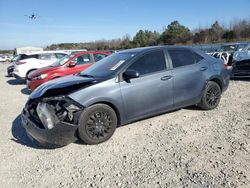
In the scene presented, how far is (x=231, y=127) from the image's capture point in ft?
16.9

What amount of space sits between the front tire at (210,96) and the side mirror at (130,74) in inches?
77.4

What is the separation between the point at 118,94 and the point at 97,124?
653 millimetres

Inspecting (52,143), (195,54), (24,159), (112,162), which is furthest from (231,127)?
(24,159)

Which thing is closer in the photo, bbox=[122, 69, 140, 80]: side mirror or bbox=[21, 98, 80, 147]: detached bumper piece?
bbox=[21, 98, 80, 147]: detached bumper piece

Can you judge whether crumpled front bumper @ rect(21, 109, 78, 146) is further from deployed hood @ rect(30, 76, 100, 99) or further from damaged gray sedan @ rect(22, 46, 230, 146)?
deployed hood @ rect(30, 76, 100, 99)

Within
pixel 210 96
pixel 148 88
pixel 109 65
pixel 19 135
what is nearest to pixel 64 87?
pixel 109 65

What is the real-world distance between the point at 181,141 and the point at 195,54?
93.2 inches

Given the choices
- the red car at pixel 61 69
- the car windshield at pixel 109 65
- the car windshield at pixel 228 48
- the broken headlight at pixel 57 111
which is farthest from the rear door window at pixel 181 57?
the car windshield at pixel 228 48

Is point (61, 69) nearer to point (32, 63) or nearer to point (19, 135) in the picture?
point (19, 135)

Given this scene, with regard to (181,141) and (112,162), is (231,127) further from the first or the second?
(112,162)

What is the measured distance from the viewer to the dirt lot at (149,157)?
348 centimetres

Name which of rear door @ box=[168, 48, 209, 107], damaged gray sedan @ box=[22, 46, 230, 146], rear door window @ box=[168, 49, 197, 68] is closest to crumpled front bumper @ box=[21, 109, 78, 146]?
damaged gray sedan @ box=[22, 46, 230, 146]

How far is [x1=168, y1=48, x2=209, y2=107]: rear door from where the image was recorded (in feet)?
18.5

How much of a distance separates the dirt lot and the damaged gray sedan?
302mm
